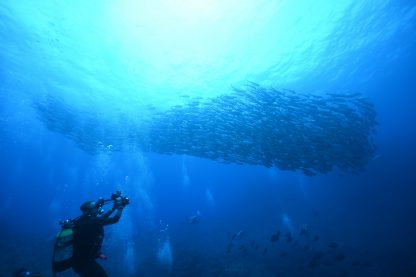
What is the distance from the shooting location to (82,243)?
214 inches

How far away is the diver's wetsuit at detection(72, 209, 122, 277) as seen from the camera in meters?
5.40

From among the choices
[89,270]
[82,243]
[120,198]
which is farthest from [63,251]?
[120,198]

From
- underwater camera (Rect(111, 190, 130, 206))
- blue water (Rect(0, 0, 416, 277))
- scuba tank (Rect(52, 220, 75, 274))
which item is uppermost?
blue water (Rect(0, 0, 416, 277))

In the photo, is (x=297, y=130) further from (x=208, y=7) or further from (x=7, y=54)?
(x=7, y=54)

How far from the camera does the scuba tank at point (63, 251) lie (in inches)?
205

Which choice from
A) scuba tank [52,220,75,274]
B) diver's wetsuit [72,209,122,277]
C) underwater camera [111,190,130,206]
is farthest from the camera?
underwater camera [111,190,130,206]

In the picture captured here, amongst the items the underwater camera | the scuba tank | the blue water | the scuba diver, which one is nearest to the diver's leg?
the scuba diver

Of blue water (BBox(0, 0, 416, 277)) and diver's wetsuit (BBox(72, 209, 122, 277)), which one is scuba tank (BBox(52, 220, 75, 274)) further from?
blue water (BBox(0, 0, 416, 277))

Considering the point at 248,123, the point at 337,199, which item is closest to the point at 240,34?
the point at 248,123

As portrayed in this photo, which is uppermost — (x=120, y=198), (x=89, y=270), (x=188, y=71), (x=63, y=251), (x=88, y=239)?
(x=188, y=71)

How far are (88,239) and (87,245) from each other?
111 mm

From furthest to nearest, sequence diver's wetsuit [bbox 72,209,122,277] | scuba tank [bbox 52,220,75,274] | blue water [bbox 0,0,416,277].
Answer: blue water [bbox 0,0,416,277], diver's wetsuit [bbox 72,209,122,277], scuba tank [bbox 52,220,75,274]

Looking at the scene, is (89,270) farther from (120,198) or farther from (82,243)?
(120,198)

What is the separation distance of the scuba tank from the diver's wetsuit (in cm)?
9
